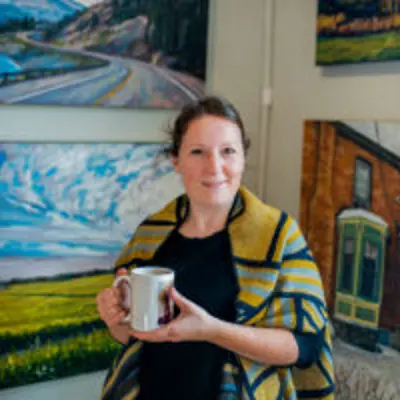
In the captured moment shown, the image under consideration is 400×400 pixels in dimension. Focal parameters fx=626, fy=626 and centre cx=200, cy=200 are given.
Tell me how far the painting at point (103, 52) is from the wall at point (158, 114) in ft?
0.11

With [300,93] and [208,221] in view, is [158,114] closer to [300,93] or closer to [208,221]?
[300,93]

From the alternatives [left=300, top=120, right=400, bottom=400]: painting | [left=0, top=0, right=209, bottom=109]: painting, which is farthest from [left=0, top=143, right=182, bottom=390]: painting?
[left=300, top=120, right=400, bottom=400]: painting

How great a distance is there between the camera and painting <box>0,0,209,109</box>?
1593 millimetres

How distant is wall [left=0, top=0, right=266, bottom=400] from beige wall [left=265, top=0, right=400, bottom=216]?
0.07 meters

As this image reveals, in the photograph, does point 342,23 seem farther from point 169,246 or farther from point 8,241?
point 8,241

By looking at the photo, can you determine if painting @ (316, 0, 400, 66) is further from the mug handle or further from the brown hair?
the mug handle

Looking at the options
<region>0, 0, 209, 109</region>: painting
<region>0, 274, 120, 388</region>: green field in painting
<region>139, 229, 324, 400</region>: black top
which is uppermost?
<region>0, 0, 209, 109</region>: painting

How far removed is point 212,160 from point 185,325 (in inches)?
12.2

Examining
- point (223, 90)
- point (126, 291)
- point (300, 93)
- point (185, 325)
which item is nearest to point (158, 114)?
point (223, 90)

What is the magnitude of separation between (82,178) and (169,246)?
1.74ft

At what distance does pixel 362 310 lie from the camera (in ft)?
5.26

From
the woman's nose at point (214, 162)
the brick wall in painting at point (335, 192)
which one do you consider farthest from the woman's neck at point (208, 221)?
the brick wall in painting at point (335, 192)

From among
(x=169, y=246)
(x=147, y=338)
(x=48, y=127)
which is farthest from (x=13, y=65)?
(x=147, y=338)

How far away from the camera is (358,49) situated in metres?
1.63
